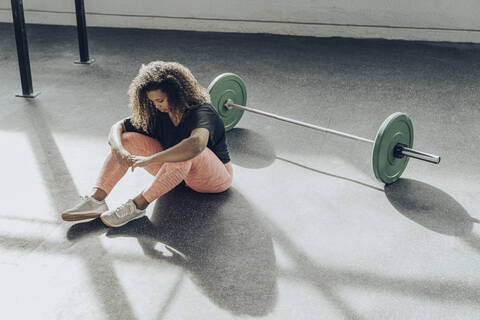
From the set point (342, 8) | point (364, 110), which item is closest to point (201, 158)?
point (364, 110)

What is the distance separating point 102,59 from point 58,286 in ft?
11.5

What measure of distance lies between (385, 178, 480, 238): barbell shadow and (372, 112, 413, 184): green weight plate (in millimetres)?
86

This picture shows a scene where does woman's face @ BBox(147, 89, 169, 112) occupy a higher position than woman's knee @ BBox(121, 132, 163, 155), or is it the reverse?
woman's face @ BBox(147, 89, 169, 112)

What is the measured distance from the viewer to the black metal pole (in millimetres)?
4930

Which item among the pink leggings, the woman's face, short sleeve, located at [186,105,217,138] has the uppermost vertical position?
the woman's face

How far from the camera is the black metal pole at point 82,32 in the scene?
4.93 metres

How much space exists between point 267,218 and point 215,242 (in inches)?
13.5

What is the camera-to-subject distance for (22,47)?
4168 millimetres

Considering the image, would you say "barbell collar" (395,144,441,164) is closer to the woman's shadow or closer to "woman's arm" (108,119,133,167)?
the woman's shadow

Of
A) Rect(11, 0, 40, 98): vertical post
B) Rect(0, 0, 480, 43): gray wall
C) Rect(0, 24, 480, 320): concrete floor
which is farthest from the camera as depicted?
Rect(0, 0, 480, 43): gray wall

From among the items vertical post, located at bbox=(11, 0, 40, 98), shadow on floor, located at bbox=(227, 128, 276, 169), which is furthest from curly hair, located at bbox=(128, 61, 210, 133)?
vertical post, located at bbox=(11, 0, 40, 98)

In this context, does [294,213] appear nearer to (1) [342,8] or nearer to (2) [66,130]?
(2) [66,130]

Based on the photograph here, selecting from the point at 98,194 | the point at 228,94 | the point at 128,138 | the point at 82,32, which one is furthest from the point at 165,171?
the point at 82,32

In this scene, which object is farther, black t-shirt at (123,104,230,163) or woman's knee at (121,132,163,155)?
woman's knee at (121,132,163,155)
